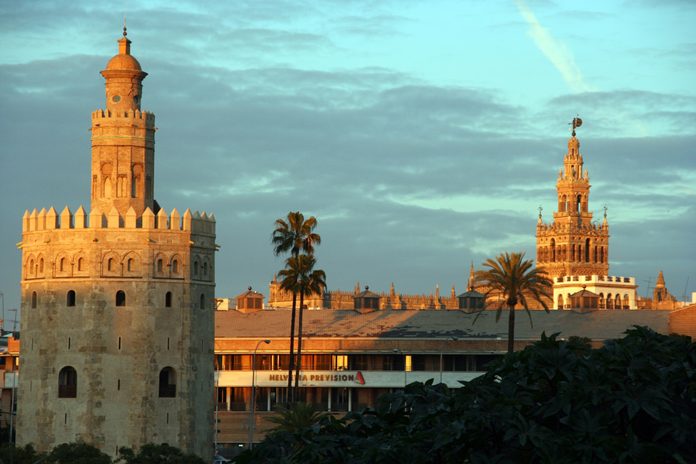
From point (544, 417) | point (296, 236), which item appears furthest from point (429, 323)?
point (544, 417)

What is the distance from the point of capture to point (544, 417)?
134ft

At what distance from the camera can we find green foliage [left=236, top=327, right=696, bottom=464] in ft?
130

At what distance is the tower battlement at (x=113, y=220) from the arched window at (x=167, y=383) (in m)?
9.37

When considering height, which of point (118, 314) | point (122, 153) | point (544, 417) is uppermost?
point (122, 153)

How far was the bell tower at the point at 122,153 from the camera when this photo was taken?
116 m

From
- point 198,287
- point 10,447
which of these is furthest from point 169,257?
point 10,447

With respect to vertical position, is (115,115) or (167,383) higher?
(115,115)

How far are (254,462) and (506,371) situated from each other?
22.0 feet

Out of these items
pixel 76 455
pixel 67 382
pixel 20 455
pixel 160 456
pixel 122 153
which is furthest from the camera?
pixel 122 153

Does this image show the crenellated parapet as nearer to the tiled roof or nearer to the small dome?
the small dome

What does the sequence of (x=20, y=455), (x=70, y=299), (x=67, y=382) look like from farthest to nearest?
(x=70, y=299)
(x=67, y=382)
(x=20, y=455)

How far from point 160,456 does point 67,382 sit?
31.6 feet

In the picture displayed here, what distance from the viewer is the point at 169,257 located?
11456 centimetres

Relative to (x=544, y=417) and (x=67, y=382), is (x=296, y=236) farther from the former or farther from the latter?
(x=544, y=417)
